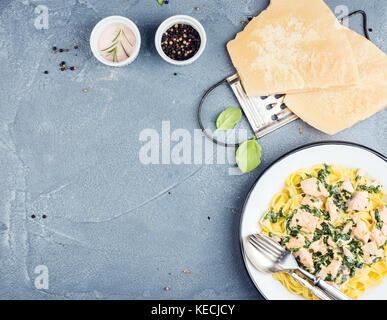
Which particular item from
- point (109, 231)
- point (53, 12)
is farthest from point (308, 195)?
point (53, 12)

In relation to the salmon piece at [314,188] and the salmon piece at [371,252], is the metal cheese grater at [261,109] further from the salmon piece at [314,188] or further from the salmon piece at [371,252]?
the salmon piece at [371,252]

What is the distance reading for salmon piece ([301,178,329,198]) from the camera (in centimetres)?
162

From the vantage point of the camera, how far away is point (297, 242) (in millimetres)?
1633

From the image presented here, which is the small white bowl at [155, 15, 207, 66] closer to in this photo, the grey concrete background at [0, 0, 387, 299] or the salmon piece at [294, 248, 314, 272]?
the grey concrete background at [0, 0, 387, 299]

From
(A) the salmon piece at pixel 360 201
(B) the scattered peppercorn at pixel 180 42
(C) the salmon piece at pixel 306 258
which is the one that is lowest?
(C) the salmon piece at pixel 306 258

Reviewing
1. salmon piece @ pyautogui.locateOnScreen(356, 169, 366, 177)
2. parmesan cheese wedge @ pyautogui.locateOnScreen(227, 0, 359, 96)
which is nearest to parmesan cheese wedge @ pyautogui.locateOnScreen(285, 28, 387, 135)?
parmesan cheese wedge @ pyautogui.locateOnScreen(227, 0, 359, 96)

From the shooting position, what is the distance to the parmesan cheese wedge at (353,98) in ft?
5.47

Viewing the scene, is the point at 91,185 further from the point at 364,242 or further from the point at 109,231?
the point at 364,242

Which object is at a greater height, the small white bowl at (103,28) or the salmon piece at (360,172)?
the small white bowl at (103,28)

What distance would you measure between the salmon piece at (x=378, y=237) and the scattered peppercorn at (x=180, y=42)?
43.6 inches

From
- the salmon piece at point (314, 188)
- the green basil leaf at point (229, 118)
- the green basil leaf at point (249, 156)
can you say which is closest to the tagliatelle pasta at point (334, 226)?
the salmon piece at point (314, 188)

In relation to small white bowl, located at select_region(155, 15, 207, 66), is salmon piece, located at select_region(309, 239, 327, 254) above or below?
Answer: below

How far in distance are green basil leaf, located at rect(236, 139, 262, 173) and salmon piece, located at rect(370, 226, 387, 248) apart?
0.57 meters

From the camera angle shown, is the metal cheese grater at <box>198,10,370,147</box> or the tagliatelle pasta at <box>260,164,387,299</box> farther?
the metal cheese grater at <box>198,10,370,147</box>
